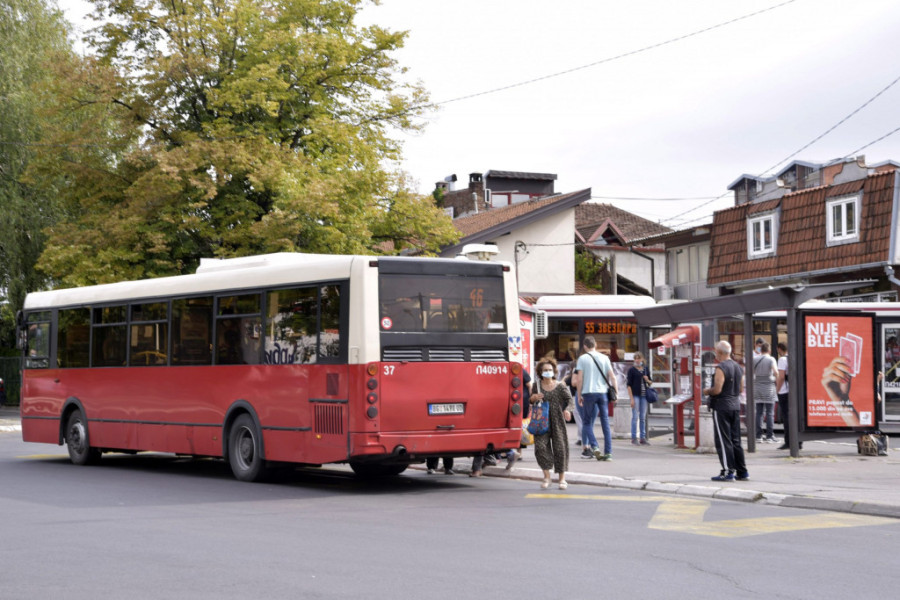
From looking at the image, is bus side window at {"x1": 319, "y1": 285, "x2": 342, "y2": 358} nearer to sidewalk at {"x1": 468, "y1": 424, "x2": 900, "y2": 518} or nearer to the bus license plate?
the bus license plate

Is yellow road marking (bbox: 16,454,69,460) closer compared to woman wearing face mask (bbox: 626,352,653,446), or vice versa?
yellow road marking (bbox: 16,454,69,460)

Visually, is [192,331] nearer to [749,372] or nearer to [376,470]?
[376,470]

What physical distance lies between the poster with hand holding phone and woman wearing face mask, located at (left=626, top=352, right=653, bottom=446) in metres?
3.39

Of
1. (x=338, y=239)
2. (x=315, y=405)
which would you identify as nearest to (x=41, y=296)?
(x=315, y=405)

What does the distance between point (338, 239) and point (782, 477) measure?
16.7 m

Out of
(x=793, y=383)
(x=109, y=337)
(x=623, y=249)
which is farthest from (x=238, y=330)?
(x=623, y=249)

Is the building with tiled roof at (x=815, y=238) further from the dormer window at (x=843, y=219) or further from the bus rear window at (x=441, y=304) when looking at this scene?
the bus rear window at (x=441, y=304)

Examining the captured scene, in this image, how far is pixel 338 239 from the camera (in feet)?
97.7

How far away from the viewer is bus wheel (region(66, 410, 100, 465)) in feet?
62.3

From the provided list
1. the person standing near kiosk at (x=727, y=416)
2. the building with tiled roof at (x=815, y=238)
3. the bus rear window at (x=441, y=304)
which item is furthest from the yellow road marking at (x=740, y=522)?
the building with tiled roof at (x=815, y=238)

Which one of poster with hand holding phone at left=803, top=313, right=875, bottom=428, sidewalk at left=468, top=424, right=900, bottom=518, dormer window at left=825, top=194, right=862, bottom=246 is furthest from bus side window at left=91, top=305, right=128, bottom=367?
dormer window at left=825, top=194, right=862, bottom=246

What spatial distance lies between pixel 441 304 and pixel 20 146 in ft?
93.7

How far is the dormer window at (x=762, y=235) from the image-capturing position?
42719 mm

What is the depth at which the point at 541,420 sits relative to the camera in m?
14.4
